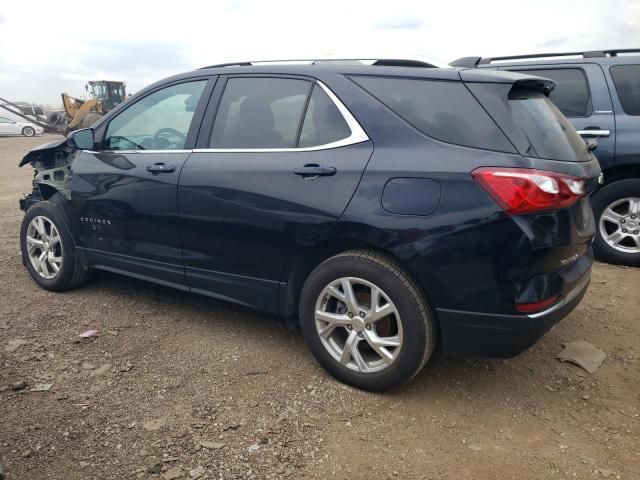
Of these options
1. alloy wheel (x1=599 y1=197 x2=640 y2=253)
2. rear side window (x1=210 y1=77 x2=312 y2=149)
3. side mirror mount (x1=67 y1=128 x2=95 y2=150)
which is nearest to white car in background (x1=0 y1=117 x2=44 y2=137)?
side mirror mount (x1=67 y1=128 x2=95 y2=150)

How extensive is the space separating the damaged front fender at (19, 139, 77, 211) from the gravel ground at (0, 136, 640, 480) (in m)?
1.08

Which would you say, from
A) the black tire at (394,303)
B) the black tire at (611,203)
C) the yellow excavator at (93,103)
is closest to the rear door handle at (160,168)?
the black tire at (394,303)

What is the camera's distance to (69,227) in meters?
4.30

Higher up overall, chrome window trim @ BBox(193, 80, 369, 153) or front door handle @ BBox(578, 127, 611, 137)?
chrome window trim @ BBox(193, 80, 369, 153)

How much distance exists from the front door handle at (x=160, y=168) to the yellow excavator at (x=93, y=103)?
2357cm

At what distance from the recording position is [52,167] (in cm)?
459

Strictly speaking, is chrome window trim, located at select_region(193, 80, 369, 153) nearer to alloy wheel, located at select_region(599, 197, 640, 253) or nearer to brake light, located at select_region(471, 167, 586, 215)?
brake light, located at select_region(471, 167, 586, 215)

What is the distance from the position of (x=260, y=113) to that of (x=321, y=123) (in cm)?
48

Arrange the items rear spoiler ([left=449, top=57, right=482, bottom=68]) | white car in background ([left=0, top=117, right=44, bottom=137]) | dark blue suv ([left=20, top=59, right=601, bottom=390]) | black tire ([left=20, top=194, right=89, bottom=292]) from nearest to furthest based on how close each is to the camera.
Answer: dark blue suv ([left=20, top=59, right=601, bottom=390]) < black tire ([left=20, top=194, right=89, bottom=292]) < rear spoiler ([left=449, top=57, right=482, bottom=68]) < white car in background ([left=0, top=117, right=44, bottom=137])

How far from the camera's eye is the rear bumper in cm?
256

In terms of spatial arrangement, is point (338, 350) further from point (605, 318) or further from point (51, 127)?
point (51, 127)

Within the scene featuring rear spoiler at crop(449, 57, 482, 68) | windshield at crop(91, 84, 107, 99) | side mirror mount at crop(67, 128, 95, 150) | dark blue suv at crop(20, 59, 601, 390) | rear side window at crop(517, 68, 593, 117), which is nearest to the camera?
dark blue suv at crop(20, 59, 601, 390)

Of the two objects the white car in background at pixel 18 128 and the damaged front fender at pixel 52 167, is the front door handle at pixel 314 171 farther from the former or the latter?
the white car in background at pixel 18 128

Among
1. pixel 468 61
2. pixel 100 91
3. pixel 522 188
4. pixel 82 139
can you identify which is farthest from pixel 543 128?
pixel 100 91
